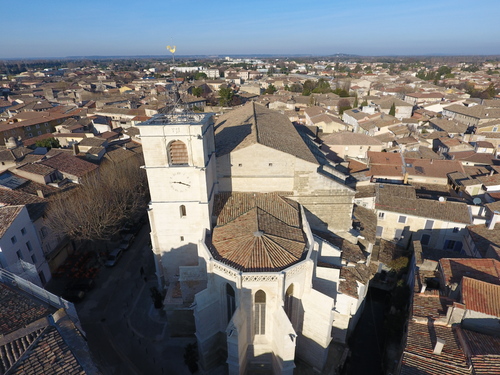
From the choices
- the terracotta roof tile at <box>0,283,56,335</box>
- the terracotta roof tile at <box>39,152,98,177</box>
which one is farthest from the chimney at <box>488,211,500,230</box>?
the terracotta roof tile at <box>39,152,98,177</box>

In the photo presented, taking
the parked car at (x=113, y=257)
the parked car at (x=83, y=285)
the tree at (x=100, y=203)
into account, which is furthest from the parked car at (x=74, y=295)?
the tree at (x=100, y=203)

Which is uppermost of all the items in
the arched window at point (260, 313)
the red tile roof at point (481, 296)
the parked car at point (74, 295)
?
the red tile roof at point (481, 296)

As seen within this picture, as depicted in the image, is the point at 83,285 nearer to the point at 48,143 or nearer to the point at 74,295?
the point at 74,295

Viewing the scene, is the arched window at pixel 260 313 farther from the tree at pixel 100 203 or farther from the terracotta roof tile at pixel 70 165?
the terracotta roof tile at pixel 70 165

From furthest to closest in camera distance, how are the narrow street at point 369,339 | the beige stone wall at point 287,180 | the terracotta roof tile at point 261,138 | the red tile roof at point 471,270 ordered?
the terracotta roof tile at point 261,138
the beige stone wall at point 287,180
the narrow street at point 369,339
the red tile roof at point 471,270

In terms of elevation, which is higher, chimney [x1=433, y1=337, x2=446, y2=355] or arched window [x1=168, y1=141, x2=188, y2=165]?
arched window [x1=168, y1=141, x2=188, y2=165]

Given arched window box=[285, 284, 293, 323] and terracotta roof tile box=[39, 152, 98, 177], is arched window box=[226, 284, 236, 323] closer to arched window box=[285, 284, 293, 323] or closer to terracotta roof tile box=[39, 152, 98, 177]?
arched window box=[285, 284, 293, 323]
